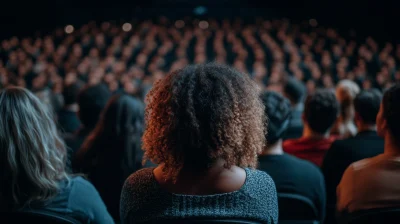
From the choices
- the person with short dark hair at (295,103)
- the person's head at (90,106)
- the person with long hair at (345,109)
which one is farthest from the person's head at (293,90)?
the person's head at (90,106)

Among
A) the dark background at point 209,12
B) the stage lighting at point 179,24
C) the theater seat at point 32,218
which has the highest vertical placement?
the dark background at point 209,12

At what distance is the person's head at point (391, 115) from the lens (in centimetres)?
137

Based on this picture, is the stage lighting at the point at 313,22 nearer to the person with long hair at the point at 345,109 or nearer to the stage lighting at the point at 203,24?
the stage lighting at the point at 203,24

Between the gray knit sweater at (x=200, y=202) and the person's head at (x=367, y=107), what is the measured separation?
1179mm

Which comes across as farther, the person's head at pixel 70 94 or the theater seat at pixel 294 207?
the person's head at pixel 70 94

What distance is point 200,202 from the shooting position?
1018mm

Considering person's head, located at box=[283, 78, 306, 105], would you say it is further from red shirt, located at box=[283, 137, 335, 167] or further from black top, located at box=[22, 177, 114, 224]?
black top, located at box=[22, 177, 114, 224]

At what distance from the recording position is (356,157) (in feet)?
6.20

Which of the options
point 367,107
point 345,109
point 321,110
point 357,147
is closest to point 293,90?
point 345,109

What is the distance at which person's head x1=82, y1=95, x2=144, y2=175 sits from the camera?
1.95 meters

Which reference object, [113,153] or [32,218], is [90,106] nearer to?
[113,153]

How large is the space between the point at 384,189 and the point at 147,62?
9332 millimetres

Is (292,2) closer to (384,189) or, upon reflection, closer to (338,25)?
(338,25)

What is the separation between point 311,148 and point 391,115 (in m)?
0.94
